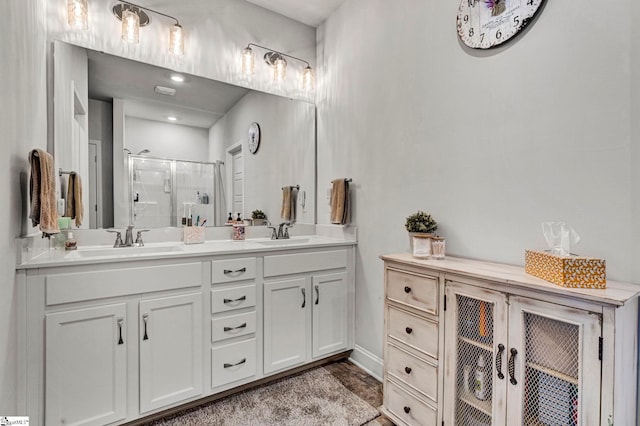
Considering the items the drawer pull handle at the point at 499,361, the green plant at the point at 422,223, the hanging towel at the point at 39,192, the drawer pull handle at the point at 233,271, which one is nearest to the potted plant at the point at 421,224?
the green plant at the point at 422,223

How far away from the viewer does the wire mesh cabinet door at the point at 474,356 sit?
4.03ft

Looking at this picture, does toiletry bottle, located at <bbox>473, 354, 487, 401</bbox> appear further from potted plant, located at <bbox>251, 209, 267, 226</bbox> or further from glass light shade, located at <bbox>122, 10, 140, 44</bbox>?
glass light shade, located at <bbox>122, 10, 140, 44</bbox>

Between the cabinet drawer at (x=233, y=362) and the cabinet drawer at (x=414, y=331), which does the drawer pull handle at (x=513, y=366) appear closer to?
the cabinet drawer at (x=414, y=331)

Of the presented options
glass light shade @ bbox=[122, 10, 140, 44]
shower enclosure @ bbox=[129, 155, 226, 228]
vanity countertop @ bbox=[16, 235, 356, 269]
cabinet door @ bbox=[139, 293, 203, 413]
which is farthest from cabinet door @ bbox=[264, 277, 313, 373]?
glass light shade @ bbox=[122, 10, 140, 44]

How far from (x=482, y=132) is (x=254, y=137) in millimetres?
1709

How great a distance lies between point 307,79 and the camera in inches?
111

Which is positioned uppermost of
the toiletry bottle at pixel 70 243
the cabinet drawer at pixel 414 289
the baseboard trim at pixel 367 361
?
the toiletry bottle at pixel 70 243

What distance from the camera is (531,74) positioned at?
1400 mm

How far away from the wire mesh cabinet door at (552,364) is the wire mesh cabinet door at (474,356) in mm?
42

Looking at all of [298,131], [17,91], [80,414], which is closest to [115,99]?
[17,91]

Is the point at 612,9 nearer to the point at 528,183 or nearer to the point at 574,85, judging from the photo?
the point at 574,85

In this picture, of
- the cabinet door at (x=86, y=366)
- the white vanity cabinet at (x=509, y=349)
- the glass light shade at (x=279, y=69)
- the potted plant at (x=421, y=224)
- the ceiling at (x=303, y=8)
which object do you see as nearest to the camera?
the white vanity cabinet at (x=509, y=349)

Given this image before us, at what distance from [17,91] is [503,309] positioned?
2.25 meters

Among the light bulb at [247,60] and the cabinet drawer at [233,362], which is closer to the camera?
the cabinet drawer at [233,362]
